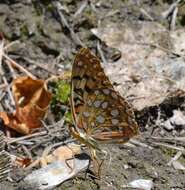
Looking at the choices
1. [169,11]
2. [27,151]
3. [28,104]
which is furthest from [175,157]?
[169,11]

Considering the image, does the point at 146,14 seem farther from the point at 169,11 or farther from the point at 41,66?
the point at 41,66

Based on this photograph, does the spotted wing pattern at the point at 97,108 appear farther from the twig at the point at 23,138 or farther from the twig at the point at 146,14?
the twig at the point at 146,14

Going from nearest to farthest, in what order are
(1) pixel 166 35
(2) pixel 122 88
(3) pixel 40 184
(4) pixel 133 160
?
1. (3) pixel 40 184
2. (4) pixel 133 160
3. (2) pixel 122 88
4. (1) pixel 166 35

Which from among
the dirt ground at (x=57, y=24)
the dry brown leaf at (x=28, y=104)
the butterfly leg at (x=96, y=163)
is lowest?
the butterfly leg at (x=96, y=163)

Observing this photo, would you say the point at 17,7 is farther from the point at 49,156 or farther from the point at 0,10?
the point at 49,156

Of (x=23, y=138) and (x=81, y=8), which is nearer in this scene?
(x=23, y=138)

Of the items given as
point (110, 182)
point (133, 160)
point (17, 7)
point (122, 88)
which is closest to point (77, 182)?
point (110, 182)

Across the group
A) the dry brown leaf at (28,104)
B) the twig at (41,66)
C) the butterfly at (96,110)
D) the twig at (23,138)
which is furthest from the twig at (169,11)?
the butterfly at (96,110)
